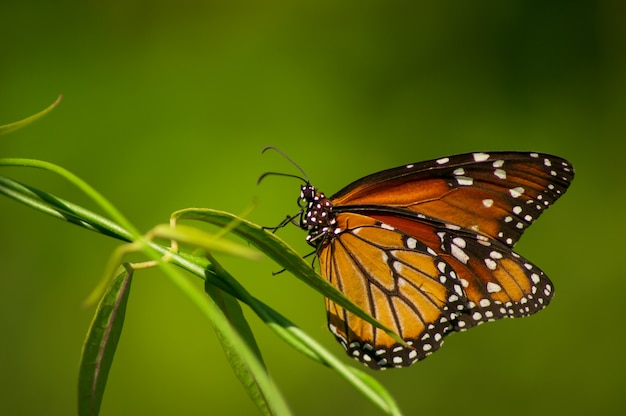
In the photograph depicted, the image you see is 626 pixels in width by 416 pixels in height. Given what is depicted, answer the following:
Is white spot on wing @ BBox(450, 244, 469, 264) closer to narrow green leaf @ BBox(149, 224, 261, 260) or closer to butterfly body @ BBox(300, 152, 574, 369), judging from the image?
butterfly body @ BBox(300, 152, 574, 369)

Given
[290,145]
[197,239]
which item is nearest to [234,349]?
[197,239]

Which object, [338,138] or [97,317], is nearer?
[97,317]

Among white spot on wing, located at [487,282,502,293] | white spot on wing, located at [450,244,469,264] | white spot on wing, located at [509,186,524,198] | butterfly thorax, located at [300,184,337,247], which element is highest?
butterfly thorax, located at [300,184,337,247]

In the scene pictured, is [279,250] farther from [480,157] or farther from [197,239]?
[480,157]

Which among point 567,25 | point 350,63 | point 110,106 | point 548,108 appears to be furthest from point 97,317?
point 567,25

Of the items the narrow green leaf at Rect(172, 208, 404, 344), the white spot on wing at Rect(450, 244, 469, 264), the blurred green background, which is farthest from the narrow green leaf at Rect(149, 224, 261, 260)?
the blurred green background

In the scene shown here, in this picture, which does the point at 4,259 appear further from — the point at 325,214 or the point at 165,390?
the point at 325,214
